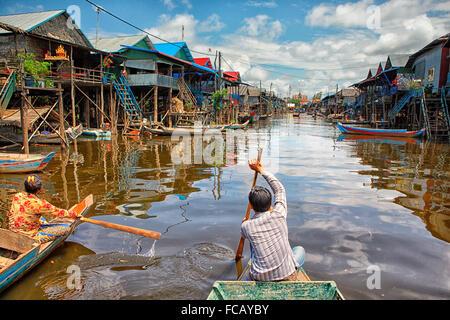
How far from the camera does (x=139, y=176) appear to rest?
10070 mm

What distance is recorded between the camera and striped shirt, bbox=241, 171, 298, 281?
10.4 ft

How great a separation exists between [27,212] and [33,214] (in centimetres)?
8

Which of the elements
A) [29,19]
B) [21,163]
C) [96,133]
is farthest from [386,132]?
[29,19]

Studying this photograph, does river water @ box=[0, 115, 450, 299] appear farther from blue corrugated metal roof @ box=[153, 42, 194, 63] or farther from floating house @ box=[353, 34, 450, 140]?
blue corrugated metal roof @ box=[153, 42, 194, 63]

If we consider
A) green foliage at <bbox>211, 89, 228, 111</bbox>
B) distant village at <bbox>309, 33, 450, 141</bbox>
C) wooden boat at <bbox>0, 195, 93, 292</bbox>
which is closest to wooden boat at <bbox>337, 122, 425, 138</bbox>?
distant village at <bbox>309, 33, 450, 141</bbox>

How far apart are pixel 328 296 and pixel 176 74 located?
32.9m

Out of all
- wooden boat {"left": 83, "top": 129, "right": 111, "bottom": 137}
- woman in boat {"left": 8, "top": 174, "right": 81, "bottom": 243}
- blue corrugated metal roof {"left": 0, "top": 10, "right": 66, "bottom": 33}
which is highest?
blue corrugated metal roof {"left": 0, "top": 10, "right": 66, "bottom": 33}

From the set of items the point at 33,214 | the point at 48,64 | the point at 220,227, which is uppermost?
the point at 48,64

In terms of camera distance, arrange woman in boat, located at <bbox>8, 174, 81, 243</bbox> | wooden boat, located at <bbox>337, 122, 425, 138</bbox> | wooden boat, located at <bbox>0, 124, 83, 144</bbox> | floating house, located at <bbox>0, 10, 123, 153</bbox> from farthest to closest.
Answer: wooden boat, located at <bbox>337, 122, 425, 138</bbox> → wooden boat, located at <bbox>0, 124, 83, 144</bbox> → floating house, located at <bbox>0, 10, 123, 153</bbox> → woman in boat, located at <bbox>8, 174, 81, 243</bbox>

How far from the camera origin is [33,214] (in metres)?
4.59

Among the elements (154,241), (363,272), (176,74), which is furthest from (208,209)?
(176,74)

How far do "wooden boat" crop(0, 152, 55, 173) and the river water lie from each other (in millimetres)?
319

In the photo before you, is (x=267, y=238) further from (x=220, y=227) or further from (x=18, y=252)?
(x=18, y=252)

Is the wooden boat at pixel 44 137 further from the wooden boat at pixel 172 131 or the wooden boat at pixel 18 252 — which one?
the wooden boat at pixel 18 252
